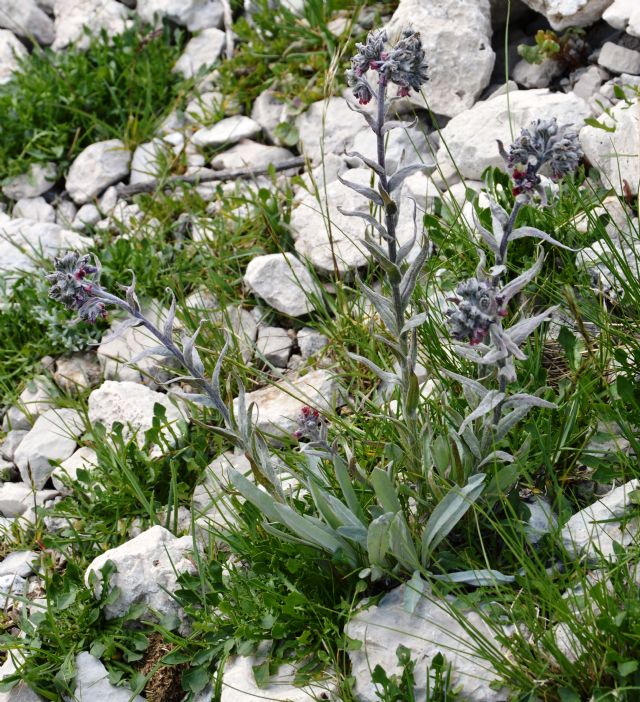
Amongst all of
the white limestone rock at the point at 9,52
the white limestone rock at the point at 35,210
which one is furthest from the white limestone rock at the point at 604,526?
the white limestone rock at the point at 9,52

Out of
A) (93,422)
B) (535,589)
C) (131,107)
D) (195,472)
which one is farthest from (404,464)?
(131,107)

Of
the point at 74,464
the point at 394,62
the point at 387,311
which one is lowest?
the point at 74,464

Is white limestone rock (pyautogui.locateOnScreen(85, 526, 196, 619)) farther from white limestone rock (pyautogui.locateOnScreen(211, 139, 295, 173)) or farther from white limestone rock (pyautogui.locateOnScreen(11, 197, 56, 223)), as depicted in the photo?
white limestone rock (pyautogui.locateOnScreen(11, 197, 56, 223))

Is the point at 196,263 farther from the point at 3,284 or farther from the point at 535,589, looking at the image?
the point at 535,589

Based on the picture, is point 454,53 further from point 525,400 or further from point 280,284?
point 525,400

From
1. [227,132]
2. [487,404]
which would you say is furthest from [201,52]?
[487,404]

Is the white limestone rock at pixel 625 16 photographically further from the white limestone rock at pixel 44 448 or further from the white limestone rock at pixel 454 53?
the white limestone rock at pixel 44 448
